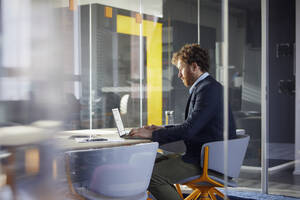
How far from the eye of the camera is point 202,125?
3.09 metres

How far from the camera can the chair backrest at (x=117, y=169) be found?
2287 mm

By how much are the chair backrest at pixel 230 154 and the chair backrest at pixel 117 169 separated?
0.69 metres

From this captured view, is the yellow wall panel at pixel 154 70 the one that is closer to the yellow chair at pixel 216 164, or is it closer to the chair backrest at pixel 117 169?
the yellow chair at pixel 216 164

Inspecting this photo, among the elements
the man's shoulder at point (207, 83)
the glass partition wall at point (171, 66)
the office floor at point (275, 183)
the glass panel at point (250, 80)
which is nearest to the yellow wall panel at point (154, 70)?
the glass partition wall at point (171, 66)

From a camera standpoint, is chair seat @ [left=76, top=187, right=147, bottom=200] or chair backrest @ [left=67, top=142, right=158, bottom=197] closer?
chair seat @ [left=76, top=187, right=147, bottom=200]

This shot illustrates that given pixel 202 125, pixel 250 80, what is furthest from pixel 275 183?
pixel 202 125

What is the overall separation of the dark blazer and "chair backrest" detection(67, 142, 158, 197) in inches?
24.7

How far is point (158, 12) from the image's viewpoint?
494 centimetres

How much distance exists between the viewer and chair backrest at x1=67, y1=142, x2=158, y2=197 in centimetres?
229

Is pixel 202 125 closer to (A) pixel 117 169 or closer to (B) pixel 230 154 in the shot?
(B) pixel 230 154

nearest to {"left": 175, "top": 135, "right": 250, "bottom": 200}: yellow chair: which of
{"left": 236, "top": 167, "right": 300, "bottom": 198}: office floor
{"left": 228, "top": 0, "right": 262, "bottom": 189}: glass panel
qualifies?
{"left": 228, "top": 0, "right": 262, "bottom": 189}: glass panel

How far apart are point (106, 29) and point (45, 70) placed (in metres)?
3.00

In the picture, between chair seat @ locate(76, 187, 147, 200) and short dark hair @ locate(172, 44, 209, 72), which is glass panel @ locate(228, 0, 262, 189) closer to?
short dark hair @ locate(172, 44, 209, 72)

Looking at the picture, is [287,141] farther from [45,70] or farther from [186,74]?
[45,70]
